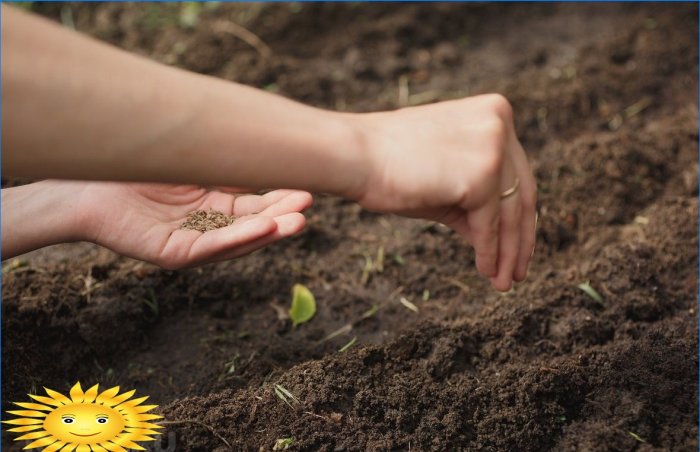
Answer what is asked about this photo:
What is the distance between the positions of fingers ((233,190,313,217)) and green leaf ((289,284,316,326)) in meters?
0.45

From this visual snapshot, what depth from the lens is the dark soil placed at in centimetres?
187

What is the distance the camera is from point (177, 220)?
202 centimetres

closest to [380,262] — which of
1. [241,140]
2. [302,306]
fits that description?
[302,306]

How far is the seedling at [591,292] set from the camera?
226cm

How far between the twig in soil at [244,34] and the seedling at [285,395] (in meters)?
1.89

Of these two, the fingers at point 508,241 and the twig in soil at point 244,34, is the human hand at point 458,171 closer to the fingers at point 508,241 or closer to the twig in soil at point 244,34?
the fingers at point 508,241

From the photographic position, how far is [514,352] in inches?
82.6

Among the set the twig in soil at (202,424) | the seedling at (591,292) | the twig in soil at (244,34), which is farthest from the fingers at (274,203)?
the twig in soil at (244,34)

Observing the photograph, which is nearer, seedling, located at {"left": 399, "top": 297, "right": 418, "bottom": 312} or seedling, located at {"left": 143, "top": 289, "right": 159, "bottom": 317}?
seedling, located at {"left": 143, "top": 289, "right": 159, "bottom": 317}

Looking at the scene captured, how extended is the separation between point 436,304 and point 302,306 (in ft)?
1.28

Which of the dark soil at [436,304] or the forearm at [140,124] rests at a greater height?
the forearm at [140,124]

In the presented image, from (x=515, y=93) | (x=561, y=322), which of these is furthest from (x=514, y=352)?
(x=515, y=93)

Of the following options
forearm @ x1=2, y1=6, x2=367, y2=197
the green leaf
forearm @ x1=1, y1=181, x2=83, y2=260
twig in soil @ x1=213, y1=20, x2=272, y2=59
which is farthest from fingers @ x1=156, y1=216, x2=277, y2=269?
twig in soil @ x1=213, y1=20, x2=272, y2=59

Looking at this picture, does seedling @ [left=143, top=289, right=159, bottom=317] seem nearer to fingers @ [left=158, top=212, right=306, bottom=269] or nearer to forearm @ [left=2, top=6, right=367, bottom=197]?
fingers @ [left=158, top=212, right=306, bottom=269]
